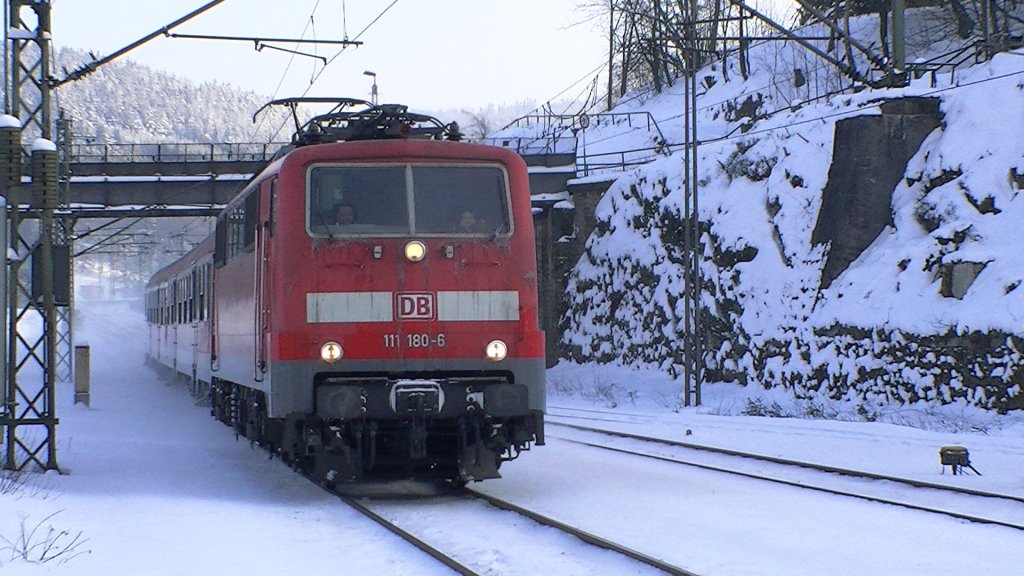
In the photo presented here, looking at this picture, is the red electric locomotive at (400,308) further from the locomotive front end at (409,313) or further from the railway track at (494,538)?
the railway track at (494,538)

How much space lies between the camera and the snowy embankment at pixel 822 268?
21.8 meters

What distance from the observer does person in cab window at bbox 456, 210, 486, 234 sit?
38.4 feet

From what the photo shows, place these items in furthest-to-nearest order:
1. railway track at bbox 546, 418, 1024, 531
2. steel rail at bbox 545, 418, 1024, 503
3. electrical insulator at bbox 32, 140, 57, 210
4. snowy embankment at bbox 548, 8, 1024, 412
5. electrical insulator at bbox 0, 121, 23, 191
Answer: snowy embankment at bbox 548, 8, 1024, 412 → electrical insulator at bbox 32, 140, 57, 210 → electrical insulator at bbox 0, 121, 23, 191 → steel rail at bbox 545, 418, 1024, 503 → railway track at bbox 546, 418, 1024, 531

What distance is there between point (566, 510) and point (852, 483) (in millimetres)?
3379

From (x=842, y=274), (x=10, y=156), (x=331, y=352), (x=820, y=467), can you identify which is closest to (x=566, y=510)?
(x=331, y=352)

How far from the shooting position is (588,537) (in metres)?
8.98

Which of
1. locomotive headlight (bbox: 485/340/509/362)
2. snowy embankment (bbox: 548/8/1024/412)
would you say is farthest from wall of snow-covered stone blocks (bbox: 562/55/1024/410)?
locomotive headlight (bbox: 485/340/509/362)

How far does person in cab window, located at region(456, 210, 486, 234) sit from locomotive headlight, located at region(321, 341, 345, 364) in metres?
1.59

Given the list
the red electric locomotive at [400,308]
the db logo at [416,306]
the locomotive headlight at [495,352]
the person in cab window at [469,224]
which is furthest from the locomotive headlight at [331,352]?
the person in cab window at [469,224]

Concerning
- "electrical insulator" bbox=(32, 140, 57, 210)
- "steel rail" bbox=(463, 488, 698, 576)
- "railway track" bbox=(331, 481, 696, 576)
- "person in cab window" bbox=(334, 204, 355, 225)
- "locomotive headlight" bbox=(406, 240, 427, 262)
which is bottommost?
"railway track" bbox=(331, 481, 696, 576)

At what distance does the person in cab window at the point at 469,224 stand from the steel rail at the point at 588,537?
2.49 m

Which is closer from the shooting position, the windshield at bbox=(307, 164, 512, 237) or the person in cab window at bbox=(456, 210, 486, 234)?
the windshield at bbox=(307, 164, 512, 237)

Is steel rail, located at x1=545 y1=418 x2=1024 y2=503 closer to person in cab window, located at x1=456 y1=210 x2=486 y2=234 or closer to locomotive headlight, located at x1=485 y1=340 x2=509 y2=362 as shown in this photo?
locomotive headlight, located at x1=485 y1=340 x2=509 y2=362

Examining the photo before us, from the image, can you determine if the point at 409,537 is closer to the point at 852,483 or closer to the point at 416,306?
the point at 416,306
